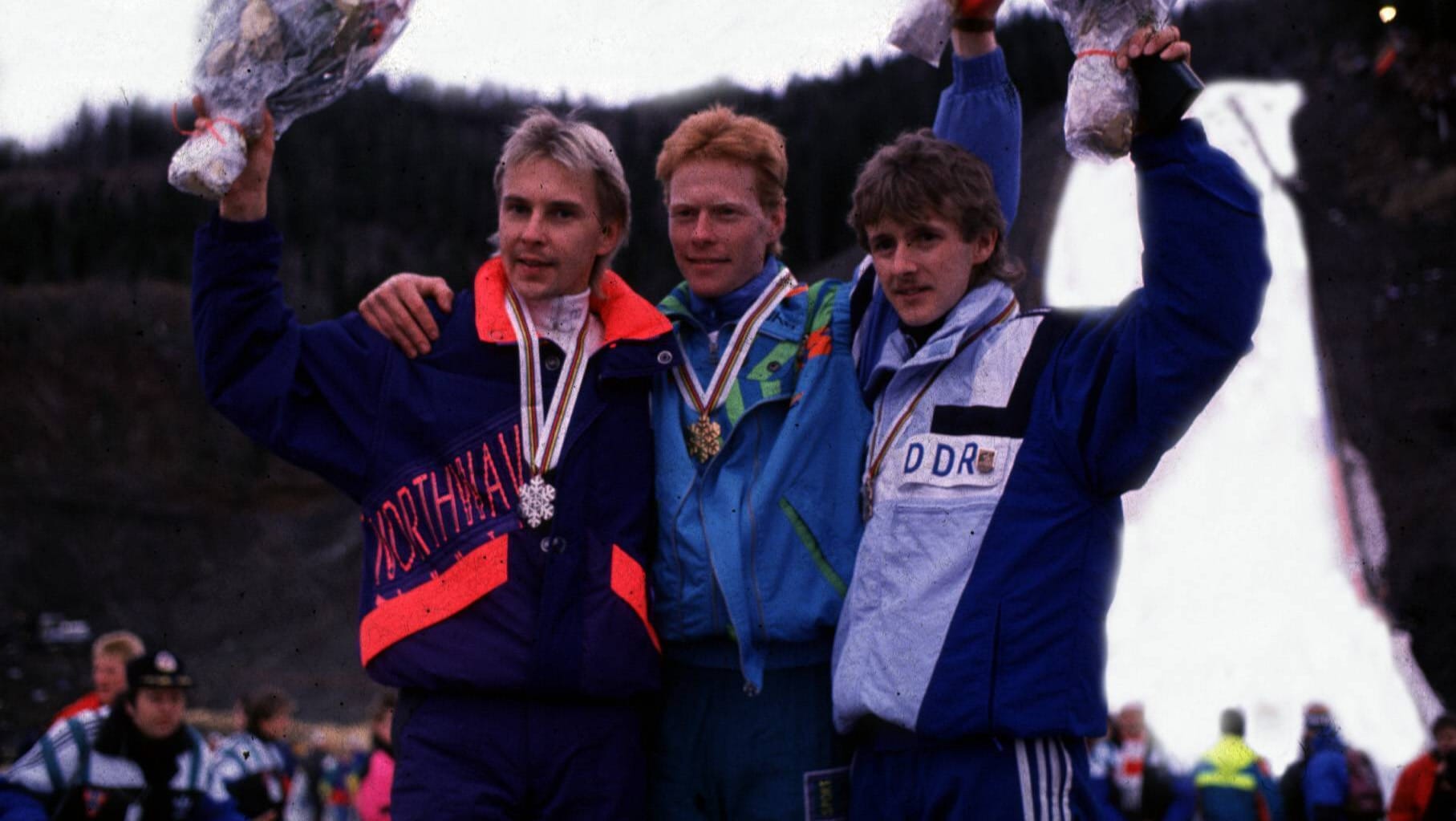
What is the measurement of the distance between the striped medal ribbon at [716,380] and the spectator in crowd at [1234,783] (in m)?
6.10

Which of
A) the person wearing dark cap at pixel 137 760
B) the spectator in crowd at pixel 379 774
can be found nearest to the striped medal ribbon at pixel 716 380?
the person wearing dark cap at pixel 137 760

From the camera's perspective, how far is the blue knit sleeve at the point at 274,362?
253 cm

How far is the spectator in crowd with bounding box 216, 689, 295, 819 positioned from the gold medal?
356 centimetres

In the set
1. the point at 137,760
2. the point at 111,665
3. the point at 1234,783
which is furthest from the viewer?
the point at 1234,783

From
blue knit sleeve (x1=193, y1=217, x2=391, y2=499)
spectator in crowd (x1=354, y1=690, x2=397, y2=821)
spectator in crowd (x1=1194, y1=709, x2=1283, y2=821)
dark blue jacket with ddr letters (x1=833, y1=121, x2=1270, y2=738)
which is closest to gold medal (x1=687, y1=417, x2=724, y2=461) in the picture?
dark blue jacket with ddr letters (x1=833, y1=121, x2=1270, y2=738)

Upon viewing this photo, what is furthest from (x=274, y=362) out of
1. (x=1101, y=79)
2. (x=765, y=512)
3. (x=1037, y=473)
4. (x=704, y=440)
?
(x=1101, y=79)

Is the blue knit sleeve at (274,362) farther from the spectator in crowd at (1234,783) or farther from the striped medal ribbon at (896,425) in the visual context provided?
the spectator in crowd at (1234,783)

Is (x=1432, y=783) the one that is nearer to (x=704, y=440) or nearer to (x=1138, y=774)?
(x=1138, y=774)

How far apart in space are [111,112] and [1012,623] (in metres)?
18.9

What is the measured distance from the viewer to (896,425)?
2.47 m

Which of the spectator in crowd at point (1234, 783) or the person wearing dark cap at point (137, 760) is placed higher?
the person wearing dark cap at point (137, 760)

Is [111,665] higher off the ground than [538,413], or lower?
lower

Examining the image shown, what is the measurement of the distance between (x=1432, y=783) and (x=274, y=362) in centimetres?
686

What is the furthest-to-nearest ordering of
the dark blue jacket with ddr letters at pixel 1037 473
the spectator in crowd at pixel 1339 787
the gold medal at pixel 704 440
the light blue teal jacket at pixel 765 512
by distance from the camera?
the spectator in crowd at pixel 1339 787 → the gold medal at pixel 704 440 → the light blue teal jacket at pixel 765 512 → the dark blue jacket with ddr letters at pixel 1037 473
